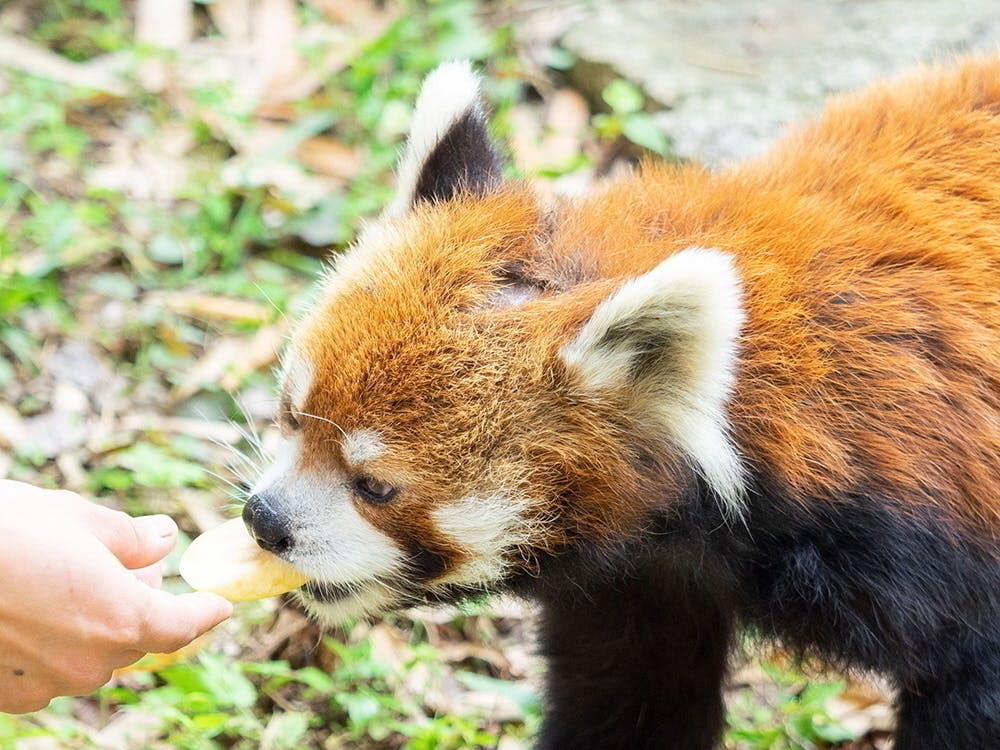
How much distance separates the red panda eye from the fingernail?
1.35 ft

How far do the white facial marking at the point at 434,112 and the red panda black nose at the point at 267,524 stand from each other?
837 mm

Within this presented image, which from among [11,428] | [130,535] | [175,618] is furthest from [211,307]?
[175,618]

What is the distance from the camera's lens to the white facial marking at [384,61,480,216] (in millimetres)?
3164

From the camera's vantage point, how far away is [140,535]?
266 cm

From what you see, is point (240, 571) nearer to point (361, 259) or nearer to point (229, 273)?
point (361, 259)

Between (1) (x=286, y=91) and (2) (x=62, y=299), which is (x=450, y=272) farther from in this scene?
(1) (x=286, y=91)

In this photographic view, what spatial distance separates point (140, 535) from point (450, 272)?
881mm

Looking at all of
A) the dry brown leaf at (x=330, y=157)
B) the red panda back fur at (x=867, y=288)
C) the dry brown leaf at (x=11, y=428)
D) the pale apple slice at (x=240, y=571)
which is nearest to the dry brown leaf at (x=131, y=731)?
the pale apple slice at (x=240, y=571)

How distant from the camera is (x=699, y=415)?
265 cm

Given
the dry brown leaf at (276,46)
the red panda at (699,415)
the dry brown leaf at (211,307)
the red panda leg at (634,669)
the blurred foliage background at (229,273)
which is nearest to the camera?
the red panda at (699,415)

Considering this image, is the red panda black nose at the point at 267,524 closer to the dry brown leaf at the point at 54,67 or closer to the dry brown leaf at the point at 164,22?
the dry brown leaf at the point at 54,67

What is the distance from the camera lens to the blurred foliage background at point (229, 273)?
3920mm

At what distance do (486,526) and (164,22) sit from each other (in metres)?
4.74

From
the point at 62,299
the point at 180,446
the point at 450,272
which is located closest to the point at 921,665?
the point at 450,272
